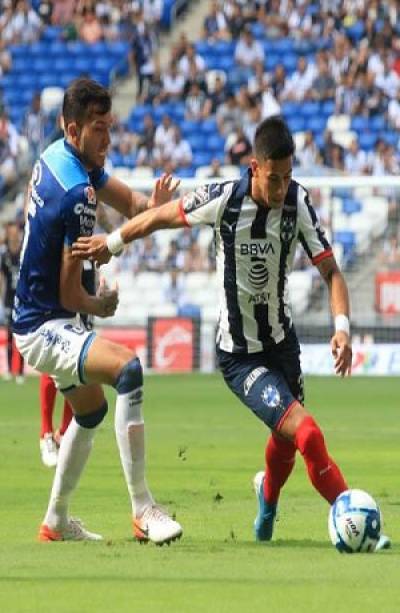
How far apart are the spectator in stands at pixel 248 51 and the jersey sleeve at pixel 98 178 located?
2437cm

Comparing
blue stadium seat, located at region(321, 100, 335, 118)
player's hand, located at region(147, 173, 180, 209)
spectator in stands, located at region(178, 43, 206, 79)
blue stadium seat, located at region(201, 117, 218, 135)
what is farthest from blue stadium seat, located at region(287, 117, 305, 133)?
player's hand, located at region(147, 173, 180, 209)

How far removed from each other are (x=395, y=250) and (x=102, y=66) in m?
10.8

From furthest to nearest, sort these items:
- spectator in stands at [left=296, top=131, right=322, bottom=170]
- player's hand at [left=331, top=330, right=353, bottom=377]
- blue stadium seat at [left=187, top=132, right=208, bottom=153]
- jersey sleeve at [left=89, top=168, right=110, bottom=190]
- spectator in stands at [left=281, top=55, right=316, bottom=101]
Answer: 1. blue stadium seat at [left=187, top=132, right=208, bottom=153]
2. spectator in stands at [left=281, top=55, right=316, bottom=101]
3. spectator in stands at [left=296, top=131, right=322, bottom=170]
4. jersey sleeve at [left=89, top=168, right=110, bottom=190]
5. player's hand at [left=331, top=330, right=353, bottom=377]

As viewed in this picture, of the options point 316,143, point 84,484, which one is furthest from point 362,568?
point 316,143

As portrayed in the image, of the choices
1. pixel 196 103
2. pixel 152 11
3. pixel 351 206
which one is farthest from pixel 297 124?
pixel 152 11

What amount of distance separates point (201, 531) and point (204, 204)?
1.94 meters

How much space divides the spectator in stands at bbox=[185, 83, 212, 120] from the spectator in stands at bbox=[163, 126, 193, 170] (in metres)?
0.74

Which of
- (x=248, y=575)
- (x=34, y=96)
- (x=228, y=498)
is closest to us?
(x=248, y=575)

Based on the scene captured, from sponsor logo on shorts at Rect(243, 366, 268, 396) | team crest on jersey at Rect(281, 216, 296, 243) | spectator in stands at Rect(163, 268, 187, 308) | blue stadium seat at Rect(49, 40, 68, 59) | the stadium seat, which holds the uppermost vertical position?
blue stadium seat at Rect(49, 40, 68, 59)

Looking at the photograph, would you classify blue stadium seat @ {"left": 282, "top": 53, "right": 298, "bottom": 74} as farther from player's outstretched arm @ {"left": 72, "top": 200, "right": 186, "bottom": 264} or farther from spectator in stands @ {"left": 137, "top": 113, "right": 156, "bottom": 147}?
player's outstretched arm @ {"left": 72, "top": 200, "right": 186, "bottom": 264}

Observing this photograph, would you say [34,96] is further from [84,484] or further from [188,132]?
[84,484]

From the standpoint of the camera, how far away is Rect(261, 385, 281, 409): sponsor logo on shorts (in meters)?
8.65

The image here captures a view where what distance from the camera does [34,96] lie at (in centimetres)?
3447

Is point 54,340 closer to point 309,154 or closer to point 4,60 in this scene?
point 309,154
